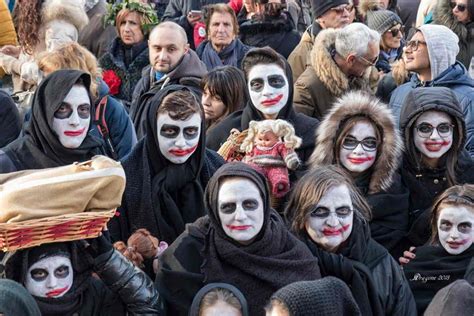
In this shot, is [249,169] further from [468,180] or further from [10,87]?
[10,87]

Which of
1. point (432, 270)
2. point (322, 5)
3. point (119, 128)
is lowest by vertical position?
point (432, 270)

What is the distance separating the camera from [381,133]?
7250mm

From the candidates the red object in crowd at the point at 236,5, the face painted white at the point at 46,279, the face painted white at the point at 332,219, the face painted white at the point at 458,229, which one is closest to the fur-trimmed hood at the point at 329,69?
the face painted white at the point at 458,229

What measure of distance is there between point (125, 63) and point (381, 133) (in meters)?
2.74

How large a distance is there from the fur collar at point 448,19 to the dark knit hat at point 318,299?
13.4 feet

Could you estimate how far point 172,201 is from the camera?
274 inches

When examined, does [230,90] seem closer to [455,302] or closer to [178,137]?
[178,137]

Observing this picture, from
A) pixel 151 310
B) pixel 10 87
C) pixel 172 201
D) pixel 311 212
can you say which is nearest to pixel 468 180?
pixel 311 212

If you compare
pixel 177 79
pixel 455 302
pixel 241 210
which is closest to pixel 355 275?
pixel 241 210

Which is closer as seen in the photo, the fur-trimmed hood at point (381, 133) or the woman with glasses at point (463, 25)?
the fur-trimmed hood at point (381, 133)

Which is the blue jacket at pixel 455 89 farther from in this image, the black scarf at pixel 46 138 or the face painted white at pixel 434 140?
the black scarf at pixel 46 138

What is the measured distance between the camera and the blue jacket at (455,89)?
7918 millimetres

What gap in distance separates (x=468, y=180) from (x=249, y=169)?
1.51 metres

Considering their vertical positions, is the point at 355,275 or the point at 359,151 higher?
the point at 359,151
